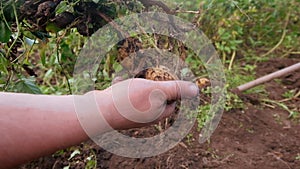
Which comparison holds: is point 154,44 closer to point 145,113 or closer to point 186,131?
point 145,113

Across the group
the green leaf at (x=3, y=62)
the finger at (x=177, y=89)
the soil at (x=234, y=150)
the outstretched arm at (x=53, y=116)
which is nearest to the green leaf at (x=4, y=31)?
the green leaf at (x=3, y=62)

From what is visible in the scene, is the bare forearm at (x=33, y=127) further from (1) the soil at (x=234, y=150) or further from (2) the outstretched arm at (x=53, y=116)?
(1) the soil at (x=234, y=150)

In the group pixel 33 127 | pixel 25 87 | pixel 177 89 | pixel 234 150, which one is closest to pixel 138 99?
pixel 177 89

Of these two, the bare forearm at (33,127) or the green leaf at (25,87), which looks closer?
the bare forearm at (33,127)

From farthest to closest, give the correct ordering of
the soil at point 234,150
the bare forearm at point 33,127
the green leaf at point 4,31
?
1. the soil at point 234,150
2. the green leaf at point 4,31
3. the bare forearm at point 33,127

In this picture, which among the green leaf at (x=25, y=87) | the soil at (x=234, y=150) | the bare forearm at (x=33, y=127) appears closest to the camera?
the bare forearm at (x=33, y=127)

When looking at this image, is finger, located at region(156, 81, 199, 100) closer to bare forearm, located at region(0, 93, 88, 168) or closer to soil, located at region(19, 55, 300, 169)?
bare forearm, located at region(0, 93, 88, 168)
